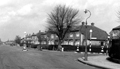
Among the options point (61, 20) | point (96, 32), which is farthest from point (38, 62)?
point (96, 32)

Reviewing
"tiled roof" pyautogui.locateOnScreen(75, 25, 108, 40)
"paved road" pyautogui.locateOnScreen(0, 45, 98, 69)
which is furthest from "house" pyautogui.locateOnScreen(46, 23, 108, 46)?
"paved road" pyautogui.locateOnScreen(0, 45, 98, 69)

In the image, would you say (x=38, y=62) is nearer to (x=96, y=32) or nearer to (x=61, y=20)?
(x=61, y=20)

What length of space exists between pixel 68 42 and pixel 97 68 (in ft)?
173

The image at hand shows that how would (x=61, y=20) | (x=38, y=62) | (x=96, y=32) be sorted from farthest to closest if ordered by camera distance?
1. (x=96, y=32)
2. (x=61, y=20)
3. (x=38, y=62)

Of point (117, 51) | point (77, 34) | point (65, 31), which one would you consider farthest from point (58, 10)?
point (117, 51)

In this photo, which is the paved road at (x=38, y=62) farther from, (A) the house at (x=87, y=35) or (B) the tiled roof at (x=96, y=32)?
(B) the tiled roof at (x=96, y=32)

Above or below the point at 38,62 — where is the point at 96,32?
above

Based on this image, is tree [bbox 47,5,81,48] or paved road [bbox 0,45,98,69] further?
tree [bbox 47,5,81,48]

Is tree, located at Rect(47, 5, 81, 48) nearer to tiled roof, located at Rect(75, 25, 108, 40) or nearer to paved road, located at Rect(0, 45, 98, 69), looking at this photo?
tiled roof, located at Rect(75, 25, 108, 40)

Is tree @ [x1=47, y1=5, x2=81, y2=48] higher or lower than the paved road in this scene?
higher

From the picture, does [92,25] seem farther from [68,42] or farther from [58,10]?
[58,10]

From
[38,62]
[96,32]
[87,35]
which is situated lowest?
[38,62]

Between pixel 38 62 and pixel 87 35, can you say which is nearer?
pixel 38 62

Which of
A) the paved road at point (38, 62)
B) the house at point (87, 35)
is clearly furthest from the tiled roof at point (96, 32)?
the paved road at point (38, 62)
